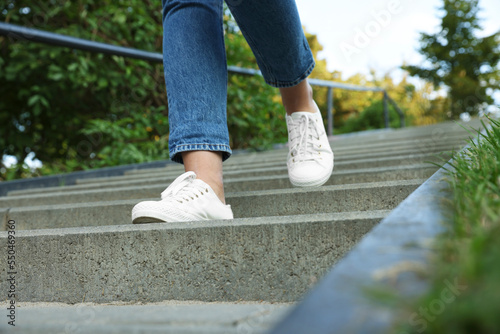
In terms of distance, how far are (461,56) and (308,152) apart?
862 inches

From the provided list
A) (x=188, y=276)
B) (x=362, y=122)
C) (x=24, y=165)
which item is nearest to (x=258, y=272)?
(x=188, y=276)

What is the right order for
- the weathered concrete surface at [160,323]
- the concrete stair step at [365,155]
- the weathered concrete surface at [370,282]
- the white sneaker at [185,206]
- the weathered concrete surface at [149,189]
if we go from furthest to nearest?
the concrete stair step at [365,155], the weathered concrete surface at [149,189], the white sneaker at [185,206], the weathered concrete surface at [160,323], the weathered concrete surface at [370,282]

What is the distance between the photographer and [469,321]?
0.33 m

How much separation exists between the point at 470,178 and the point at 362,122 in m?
12.3

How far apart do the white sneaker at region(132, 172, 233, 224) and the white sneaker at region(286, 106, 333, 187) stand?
301mm

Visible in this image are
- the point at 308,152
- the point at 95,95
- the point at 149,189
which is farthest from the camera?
the point at 95,95

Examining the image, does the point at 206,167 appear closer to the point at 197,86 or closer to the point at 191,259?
the point at 197,86

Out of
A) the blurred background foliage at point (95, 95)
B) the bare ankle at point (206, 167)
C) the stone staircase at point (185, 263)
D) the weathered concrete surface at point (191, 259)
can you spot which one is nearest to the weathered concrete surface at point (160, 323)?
the stone staircase at point (185, 263)

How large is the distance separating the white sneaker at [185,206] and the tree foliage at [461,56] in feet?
69.0

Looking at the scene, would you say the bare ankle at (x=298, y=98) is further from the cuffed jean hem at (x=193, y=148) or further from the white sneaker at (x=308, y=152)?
the cuffed jean hem at (x=193, y=148)

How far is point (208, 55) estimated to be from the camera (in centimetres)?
130

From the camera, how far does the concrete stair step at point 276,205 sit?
1.23m

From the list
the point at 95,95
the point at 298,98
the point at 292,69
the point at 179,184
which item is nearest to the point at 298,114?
the point at 298,98

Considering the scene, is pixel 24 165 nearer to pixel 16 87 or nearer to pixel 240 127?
pixel 16 87
